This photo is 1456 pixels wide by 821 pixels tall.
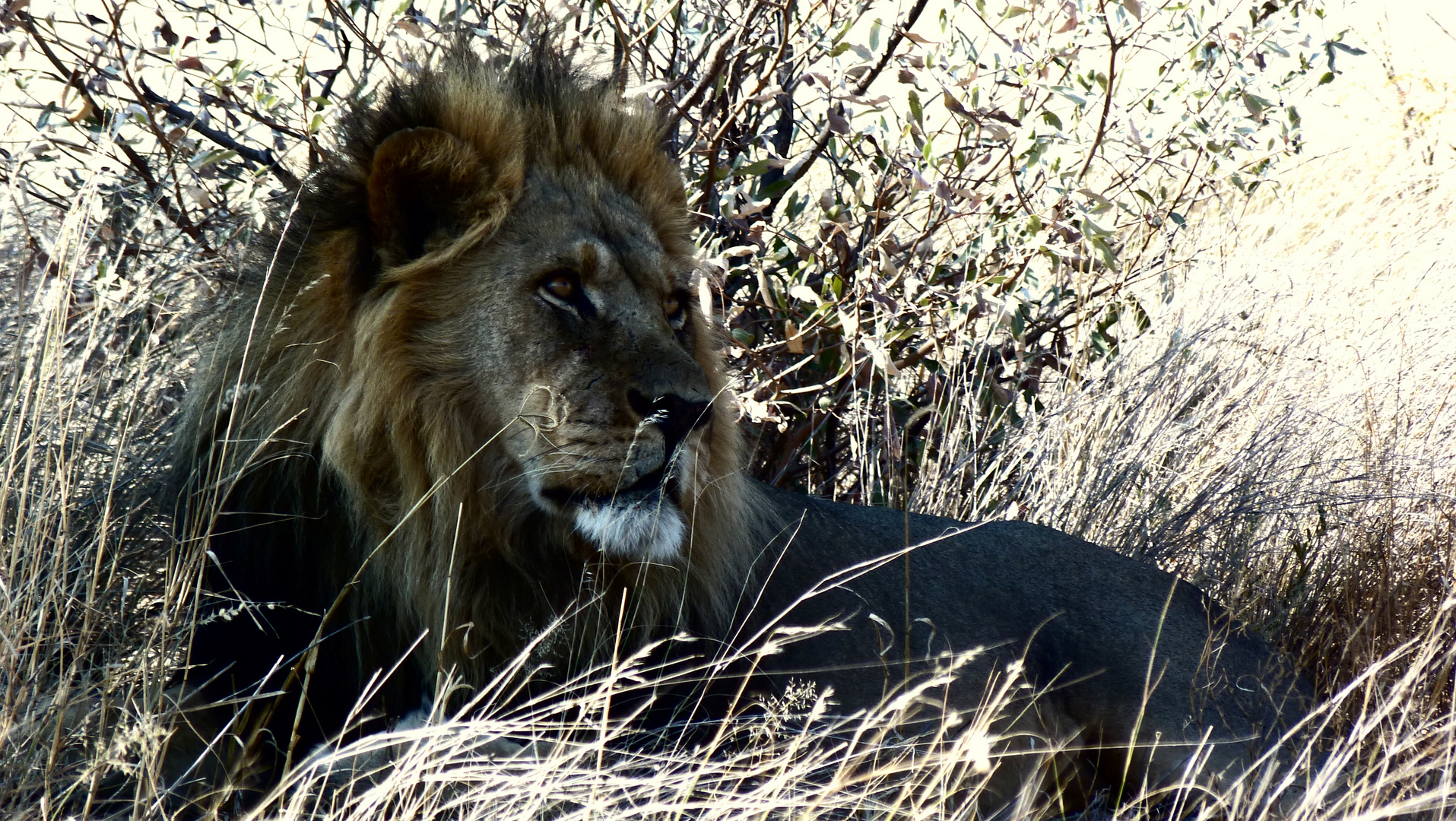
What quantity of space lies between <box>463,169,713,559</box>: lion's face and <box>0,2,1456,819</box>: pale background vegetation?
554 millimetres

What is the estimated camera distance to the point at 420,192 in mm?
2998

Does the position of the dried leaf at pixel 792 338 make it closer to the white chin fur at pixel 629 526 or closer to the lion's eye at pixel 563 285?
the lion's eye at pixel 563 285

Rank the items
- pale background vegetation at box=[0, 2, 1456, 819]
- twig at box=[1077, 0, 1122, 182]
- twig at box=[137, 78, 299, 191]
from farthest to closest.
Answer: twig at box=[1077, 0, 1122, 182]
twig at box=[137, 78, 299, 191]
pale background vegetation at box=[0, 2, 1456, 819]

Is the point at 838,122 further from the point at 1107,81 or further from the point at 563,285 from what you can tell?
the point at 563,285

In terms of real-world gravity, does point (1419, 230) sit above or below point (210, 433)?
above

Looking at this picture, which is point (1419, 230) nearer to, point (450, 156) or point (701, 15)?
point (701, 15)

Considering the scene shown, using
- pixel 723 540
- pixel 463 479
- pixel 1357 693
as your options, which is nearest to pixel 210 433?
pixel 463 479

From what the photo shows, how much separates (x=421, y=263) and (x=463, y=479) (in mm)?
482

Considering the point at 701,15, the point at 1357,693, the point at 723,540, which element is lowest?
the point at 1357,693

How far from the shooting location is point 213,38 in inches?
181

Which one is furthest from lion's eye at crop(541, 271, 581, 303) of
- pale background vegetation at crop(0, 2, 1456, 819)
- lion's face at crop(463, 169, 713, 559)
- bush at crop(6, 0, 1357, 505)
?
bush at crop(6, 0, 1357, 505)

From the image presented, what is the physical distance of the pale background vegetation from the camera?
3.57m

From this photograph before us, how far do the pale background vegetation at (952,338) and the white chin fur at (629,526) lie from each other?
450mm

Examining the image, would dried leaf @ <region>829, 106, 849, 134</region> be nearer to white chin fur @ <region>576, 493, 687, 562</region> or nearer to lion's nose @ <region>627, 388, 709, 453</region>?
lion's nose @ <region>627, 388, 709, 453</region>
